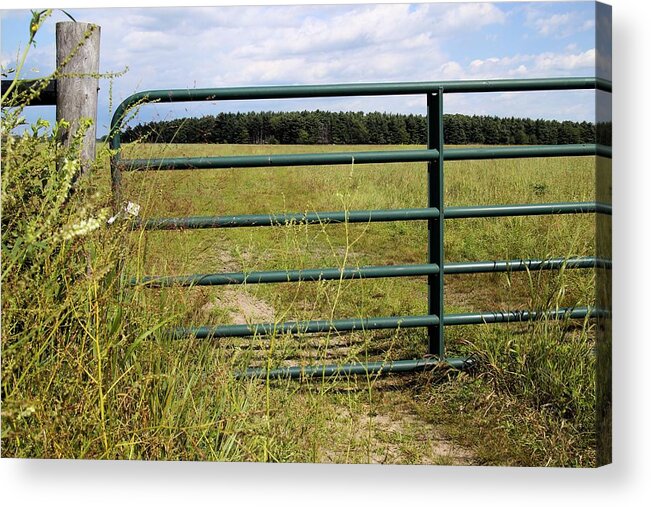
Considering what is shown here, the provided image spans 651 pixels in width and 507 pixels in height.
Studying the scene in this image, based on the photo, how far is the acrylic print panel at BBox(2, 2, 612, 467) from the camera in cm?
256

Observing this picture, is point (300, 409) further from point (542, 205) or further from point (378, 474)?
point (542, 205)

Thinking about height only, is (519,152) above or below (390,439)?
above

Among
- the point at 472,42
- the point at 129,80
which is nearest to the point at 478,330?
the point at 472,42

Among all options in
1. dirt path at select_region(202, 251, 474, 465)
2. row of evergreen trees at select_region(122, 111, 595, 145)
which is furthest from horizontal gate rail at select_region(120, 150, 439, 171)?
dirt path at select_region(202, 251, 474, 465)

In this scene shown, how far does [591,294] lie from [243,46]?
1.94m

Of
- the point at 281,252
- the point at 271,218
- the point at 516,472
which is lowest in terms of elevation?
the point at 516,472

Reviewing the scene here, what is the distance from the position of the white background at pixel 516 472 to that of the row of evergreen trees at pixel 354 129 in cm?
88

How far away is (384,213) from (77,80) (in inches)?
45.8

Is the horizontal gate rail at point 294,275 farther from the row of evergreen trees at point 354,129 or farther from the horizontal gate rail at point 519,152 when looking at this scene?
the row of evergreen trees at point 354,129

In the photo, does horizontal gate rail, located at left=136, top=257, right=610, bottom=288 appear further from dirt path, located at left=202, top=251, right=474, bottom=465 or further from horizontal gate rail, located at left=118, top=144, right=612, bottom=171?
horizontal gate rail, located at left=118, top=144, right=612, bottom=171

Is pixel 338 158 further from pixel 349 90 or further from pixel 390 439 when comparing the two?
pixel 390 439

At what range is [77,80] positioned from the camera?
2977 millimetres

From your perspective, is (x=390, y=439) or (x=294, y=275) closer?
(x=390, y=439)

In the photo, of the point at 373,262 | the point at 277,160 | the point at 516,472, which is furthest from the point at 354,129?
the point at 516,472
